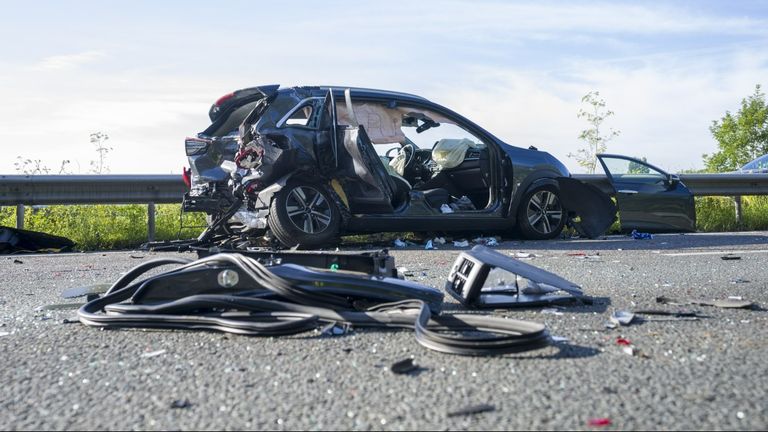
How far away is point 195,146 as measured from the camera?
8695 millimetres

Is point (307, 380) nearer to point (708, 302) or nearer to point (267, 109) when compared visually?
point (708, 302)

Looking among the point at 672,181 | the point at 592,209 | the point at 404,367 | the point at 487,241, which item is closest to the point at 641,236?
the point at 592,209

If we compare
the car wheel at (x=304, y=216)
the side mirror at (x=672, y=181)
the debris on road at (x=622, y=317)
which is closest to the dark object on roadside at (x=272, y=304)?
the debris on road at (x=622, y=317)

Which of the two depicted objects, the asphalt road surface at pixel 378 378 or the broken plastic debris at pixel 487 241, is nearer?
the asphalt road surface at pixel 378 378

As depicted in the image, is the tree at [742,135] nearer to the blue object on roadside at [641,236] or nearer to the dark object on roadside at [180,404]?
the blue object on roadside at [641,236]

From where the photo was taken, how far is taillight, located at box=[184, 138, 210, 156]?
8672mm

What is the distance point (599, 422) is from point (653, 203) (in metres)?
8.74

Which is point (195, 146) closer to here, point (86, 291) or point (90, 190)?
point (90, 190)

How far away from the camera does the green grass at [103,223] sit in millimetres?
9764

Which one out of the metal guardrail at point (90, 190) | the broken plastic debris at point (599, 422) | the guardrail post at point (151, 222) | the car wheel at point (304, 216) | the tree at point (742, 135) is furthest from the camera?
the tree at point (742, 135)

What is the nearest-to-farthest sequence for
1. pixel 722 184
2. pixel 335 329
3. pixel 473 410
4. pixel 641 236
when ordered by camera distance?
pixel 473 410 → pixel 335 329 → pixel 641 236 → pixel 722 184

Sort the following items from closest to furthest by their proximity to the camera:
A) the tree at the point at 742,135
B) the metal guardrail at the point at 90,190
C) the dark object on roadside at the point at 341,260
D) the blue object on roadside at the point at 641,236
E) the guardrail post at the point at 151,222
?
1. the dark object on roadside at the point at 341,260
2. the blue object on roadside at the point at 641,236
3. the guardrail post at the point at 151,222
4. the metal guardrail at the point at 90,190
5. the tree at the point at 742,135

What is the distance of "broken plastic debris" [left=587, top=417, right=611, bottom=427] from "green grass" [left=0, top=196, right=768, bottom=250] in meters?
7.64

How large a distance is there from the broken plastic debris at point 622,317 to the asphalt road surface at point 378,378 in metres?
0.07
